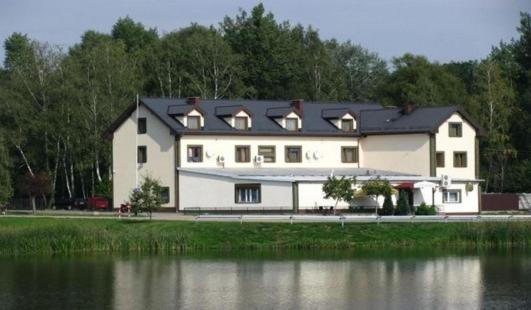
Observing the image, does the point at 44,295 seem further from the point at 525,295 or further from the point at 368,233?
the point at 368,233

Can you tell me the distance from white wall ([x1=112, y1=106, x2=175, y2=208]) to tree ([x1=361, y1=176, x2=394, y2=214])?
484 inches

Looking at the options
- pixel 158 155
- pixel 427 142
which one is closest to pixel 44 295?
pixel 158 155

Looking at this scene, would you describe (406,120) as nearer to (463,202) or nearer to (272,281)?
(463,202)

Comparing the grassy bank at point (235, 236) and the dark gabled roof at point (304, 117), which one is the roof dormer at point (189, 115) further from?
the grassy bank at point (235, 236)

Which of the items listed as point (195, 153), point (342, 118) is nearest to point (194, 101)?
point (195, 153)

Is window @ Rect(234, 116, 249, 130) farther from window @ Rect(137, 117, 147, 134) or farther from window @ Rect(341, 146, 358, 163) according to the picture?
window @ Rect(341, 146, 358, 163)

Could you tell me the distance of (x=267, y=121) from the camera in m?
74.7

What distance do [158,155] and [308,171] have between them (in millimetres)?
9586

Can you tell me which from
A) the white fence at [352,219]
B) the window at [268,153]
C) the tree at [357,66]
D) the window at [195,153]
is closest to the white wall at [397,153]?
the window at [268,153]

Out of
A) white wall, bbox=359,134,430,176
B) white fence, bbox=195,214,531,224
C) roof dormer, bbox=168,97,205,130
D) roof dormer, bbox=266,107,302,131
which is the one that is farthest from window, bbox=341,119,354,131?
white fence, bbox=195,214,531,224

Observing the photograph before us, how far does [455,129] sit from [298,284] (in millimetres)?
36877

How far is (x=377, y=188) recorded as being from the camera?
6512 cm

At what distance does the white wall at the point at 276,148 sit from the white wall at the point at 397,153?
3.15ft

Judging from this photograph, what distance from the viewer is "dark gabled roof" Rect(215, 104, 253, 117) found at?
72.6 metres
